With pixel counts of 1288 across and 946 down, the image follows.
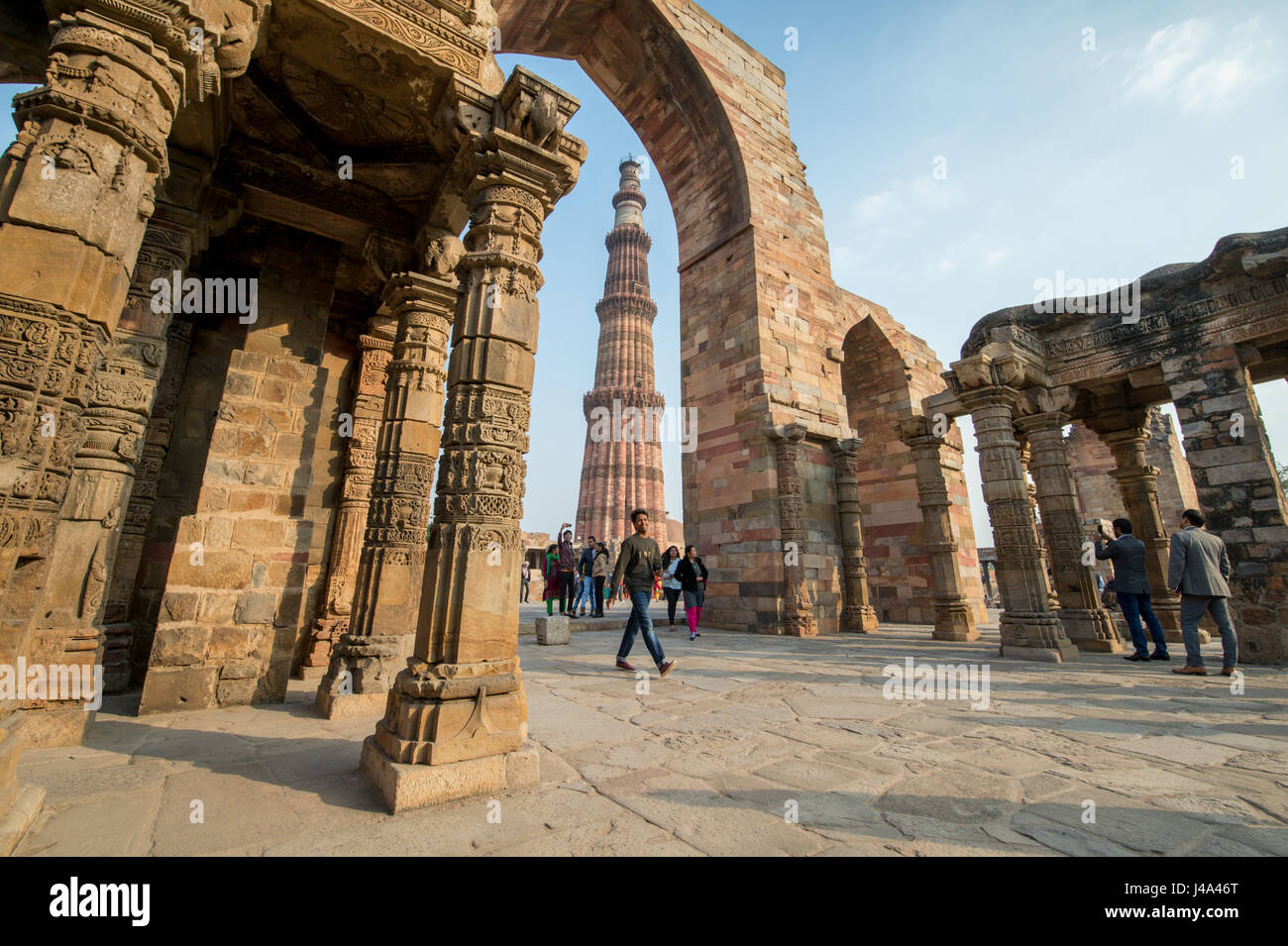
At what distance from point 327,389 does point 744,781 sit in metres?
5.64

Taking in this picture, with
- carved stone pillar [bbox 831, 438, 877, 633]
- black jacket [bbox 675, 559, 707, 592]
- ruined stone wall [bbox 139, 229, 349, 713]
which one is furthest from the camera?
carved stone pillar [bbox 831, 438, 877, 633]

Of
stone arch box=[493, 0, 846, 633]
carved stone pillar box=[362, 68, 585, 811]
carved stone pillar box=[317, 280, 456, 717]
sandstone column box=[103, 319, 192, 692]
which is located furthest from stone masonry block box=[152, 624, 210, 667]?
stone arch box=[493, 0, 846, 633]

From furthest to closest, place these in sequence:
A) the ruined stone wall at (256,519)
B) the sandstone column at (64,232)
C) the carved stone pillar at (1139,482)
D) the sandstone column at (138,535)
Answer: the carved stone pillar at (1139,482), the sandstone column at (138,535), the ruined stone wall at (256,519), the sandstone column at (64,232)

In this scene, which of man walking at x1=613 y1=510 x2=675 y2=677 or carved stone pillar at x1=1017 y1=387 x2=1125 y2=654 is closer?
man walking at x1=613 y1=510 x2=675 y2=677

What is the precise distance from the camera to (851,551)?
9.98 meters

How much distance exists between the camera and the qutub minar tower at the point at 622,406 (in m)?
33.1

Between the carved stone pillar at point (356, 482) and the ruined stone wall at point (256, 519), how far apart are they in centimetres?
78

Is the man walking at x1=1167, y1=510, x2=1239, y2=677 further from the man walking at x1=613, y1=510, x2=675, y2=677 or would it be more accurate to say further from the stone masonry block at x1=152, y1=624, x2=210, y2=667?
the stone masonry block at x1=152, y1=624, x2=210, y2=667

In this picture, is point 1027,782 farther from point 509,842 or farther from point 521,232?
point 521,232

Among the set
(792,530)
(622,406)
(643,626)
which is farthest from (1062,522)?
(622,406)

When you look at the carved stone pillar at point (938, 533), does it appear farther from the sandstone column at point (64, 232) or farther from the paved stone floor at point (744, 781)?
the sandstone column at point (64, 232)

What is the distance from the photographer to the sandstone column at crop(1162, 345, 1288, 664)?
602cm

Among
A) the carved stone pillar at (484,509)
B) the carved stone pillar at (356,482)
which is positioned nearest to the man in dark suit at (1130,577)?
the carved stone pillar at (484,509)

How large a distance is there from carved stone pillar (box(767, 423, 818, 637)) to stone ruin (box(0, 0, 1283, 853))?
7 cm
